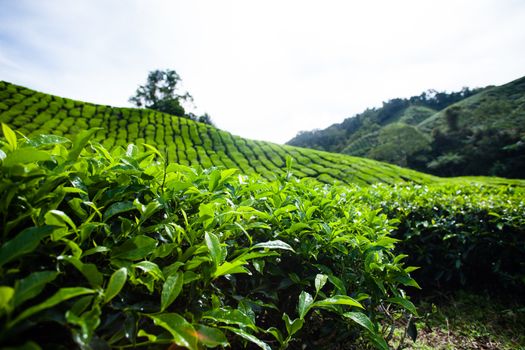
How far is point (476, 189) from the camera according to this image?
4.62 meters

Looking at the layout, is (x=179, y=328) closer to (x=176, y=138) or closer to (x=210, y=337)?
(x=210, y=337)

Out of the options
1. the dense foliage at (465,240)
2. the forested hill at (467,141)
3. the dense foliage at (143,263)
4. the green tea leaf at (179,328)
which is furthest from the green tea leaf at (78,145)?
the forested hill at (467,141)

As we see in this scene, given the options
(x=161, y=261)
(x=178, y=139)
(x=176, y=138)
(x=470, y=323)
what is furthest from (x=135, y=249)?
(x=176, y=138)

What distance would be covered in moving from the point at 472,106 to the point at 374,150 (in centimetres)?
2197

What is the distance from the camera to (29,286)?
1.57 ft

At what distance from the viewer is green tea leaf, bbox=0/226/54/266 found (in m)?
0.52

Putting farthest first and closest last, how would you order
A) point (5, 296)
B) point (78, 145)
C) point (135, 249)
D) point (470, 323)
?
point (470, 323) < point (78, 145) < point (135, 249) < point (5, 296)

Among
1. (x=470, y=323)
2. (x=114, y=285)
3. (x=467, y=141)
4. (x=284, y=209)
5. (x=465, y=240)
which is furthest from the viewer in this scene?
(x=467, y=141)

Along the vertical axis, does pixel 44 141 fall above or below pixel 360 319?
above

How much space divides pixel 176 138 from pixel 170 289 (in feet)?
64.7

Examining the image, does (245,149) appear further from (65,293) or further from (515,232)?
(65,293)

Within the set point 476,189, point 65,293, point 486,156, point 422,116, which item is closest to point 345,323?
point 65,293

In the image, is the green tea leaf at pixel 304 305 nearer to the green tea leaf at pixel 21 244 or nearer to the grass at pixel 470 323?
the green tea leaf at pixel 21 244

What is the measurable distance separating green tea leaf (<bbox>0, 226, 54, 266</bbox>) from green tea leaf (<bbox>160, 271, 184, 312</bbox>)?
0.27 m
